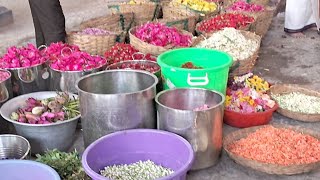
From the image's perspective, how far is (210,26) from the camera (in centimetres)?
495

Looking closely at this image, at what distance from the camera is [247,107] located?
3.38 meters

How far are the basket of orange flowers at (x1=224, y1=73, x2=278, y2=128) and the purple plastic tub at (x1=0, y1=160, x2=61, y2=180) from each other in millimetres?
1556

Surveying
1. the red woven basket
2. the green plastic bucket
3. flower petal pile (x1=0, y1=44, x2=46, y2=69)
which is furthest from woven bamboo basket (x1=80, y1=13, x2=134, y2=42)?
the red woven basket

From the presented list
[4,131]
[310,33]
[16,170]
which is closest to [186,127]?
[16,170]

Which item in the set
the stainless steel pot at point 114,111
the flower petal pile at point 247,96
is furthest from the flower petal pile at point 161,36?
the stainless steel pot at point 114,111

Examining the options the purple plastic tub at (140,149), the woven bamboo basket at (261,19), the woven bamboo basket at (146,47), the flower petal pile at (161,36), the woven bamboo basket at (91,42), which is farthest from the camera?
the woven bamboo basket at (261,19)

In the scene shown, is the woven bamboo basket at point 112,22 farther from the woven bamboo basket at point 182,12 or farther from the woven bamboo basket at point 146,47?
the woven bamboo basket at point 146,47

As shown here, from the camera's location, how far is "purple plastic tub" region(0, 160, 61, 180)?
235 centimetres

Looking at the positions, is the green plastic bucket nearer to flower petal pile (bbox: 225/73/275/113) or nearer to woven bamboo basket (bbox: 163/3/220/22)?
flower petal pile (bbox: 225/73/275/113)

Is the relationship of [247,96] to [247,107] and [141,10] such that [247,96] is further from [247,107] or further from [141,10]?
[141,10]

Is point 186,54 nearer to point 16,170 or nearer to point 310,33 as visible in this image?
point 16,170

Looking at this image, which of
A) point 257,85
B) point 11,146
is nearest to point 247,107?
point 257,85

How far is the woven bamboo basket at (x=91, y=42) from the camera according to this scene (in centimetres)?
445

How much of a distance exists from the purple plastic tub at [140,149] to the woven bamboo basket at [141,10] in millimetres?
2920
